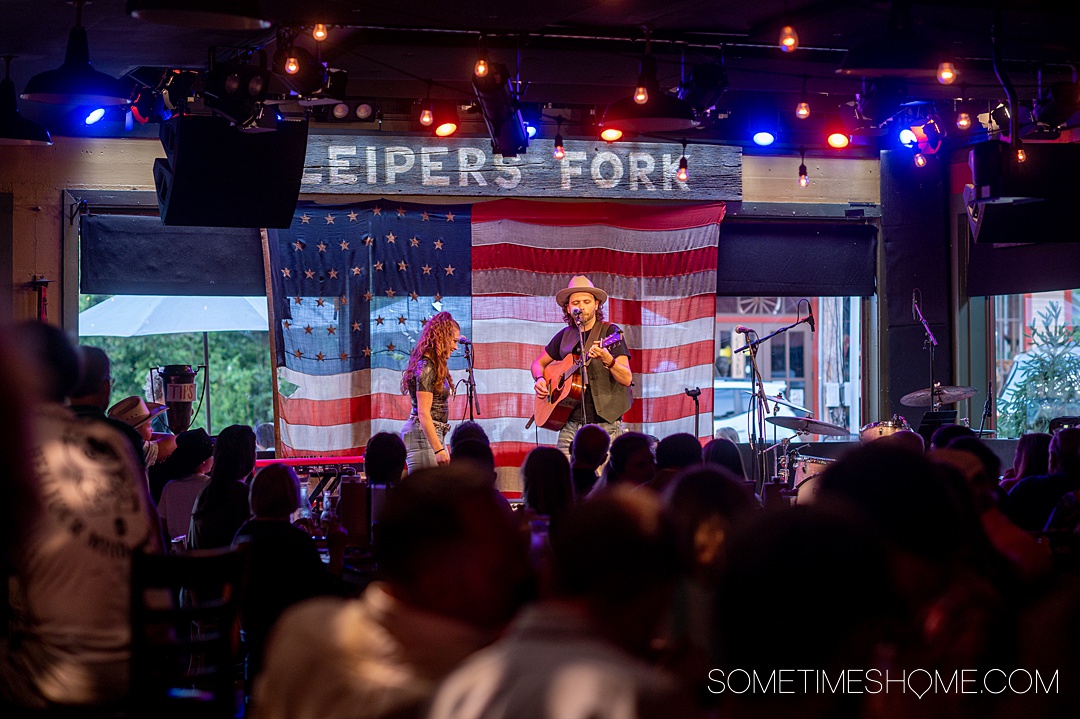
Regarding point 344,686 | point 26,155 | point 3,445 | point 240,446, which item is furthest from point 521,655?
point 26,155

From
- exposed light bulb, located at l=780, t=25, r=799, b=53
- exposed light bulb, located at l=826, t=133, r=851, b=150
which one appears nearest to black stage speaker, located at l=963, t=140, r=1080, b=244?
exposed light bulb, located at l=826, t=133, r=851, b=150

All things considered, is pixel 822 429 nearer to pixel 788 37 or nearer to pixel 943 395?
pixel 943 395

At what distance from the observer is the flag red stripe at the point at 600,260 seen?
1022 centimetres

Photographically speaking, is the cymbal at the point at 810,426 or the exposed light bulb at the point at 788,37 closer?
the exposed light bulb at the point at 788,37

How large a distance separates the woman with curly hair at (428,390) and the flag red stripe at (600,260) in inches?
94.1

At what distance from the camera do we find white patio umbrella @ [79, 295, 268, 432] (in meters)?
10.0

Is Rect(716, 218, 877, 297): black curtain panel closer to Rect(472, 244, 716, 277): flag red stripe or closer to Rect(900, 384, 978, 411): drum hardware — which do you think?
Rect(472, 244, 716, 277): flag red stripe

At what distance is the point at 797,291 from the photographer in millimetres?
11031

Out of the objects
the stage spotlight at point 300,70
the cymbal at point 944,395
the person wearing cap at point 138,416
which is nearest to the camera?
the person wearing cap at point 138,416

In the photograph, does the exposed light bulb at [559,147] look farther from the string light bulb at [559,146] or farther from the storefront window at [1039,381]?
the storefront window at [1039,381]

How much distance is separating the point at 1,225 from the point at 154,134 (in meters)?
1.45

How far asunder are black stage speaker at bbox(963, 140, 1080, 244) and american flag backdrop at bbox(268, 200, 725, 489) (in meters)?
3.04

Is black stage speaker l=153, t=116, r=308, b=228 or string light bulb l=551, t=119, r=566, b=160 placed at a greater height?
string light bulb l=551, t=119, r=566, b=160

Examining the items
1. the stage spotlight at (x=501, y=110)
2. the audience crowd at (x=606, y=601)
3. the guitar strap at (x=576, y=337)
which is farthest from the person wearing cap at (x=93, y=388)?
the guitar strap at (x=576, y=337)
